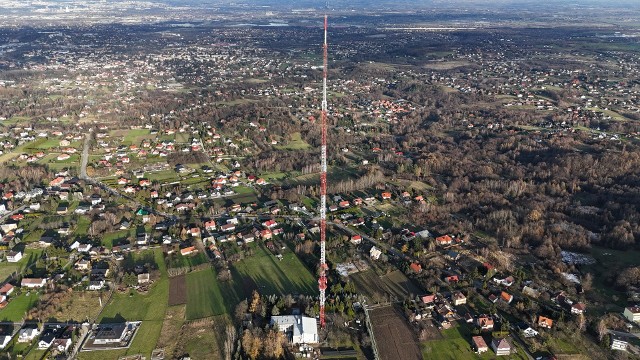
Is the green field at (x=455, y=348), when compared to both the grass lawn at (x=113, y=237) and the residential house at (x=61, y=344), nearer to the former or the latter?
the residential house at (x=61, y=344)

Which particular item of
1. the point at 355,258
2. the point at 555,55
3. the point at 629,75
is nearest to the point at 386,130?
the point at 355,258

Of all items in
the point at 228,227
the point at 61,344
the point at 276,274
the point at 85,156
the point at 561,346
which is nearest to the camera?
the point at 61,344

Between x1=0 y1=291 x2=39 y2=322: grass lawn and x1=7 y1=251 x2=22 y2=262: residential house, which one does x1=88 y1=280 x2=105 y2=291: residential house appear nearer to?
x1=0 y1=291 x2=39 y2=322: grass lawn

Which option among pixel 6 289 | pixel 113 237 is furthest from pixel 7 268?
pixel 113 237

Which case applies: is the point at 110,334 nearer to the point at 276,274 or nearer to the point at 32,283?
the point at 32,283

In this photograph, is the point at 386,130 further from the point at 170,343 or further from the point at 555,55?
the point at 555,55

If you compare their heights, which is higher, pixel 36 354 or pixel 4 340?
pixel 4 340

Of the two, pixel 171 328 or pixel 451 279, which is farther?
pixel 451 279
